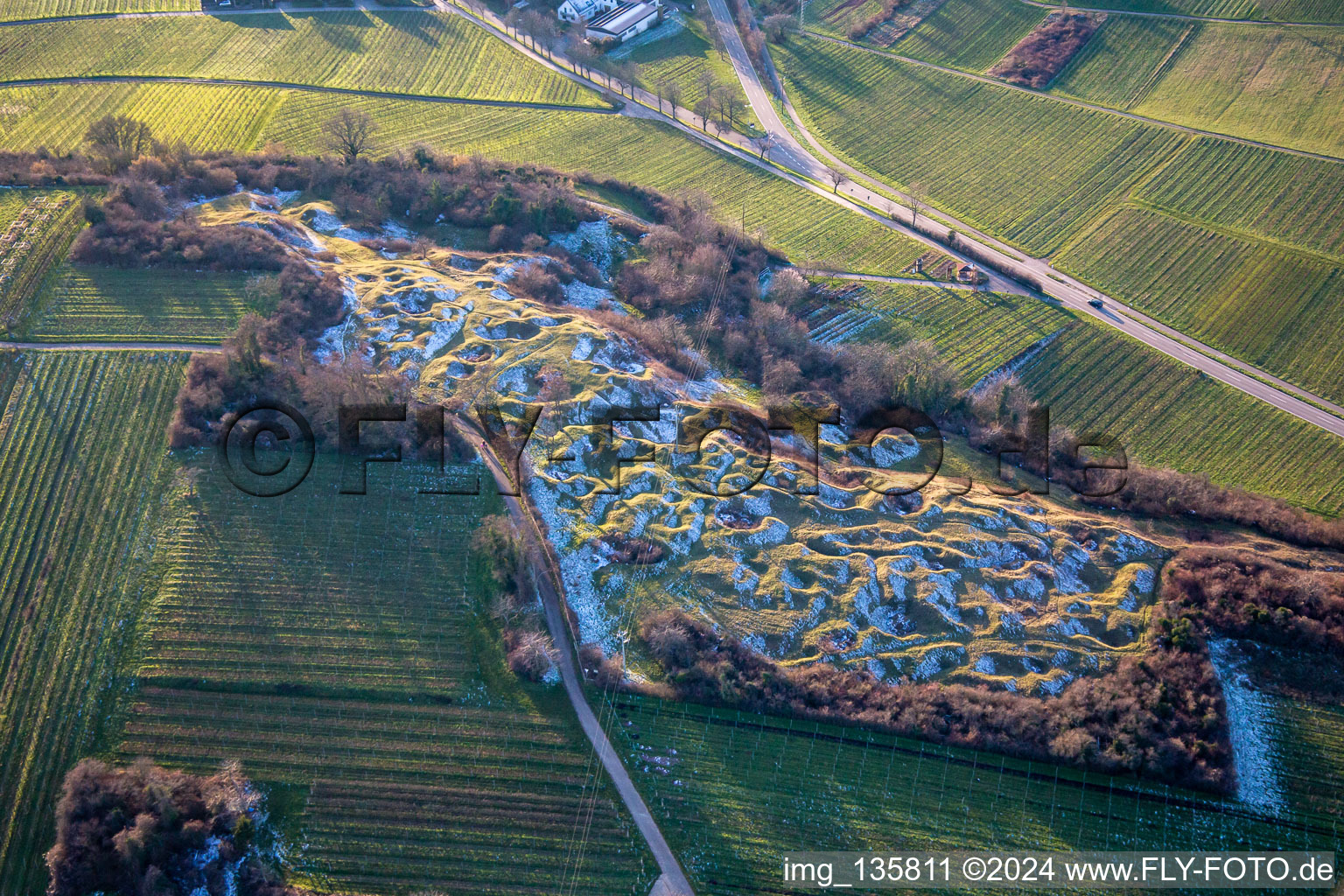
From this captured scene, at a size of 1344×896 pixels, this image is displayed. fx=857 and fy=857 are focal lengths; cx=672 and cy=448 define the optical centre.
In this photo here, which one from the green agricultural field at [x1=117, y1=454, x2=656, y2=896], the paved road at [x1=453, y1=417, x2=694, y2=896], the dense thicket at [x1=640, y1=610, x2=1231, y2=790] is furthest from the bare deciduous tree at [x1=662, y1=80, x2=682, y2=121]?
the dense thicket at [x1=640, y1=610, x2=1231, y2=790]

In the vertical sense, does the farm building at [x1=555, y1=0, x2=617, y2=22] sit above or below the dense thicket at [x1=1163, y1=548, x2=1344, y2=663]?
above

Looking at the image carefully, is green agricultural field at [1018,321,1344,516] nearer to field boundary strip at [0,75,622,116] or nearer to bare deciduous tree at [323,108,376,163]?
field boundary strip at [0,75,622,116]

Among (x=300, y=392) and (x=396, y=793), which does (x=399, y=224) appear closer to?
(x=300, y=392)

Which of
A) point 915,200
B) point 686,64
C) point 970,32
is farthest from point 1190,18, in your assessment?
point 686,64

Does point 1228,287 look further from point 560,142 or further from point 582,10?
point 582,10

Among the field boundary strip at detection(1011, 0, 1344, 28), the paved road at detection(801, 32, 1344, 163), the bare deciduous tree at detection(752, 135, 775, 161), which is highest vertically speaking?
the field boundary strip at detection(1011, 0, 1344, 28)

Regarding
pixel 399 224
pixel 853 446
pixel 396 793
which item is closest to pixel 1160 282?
pixel 853 446
